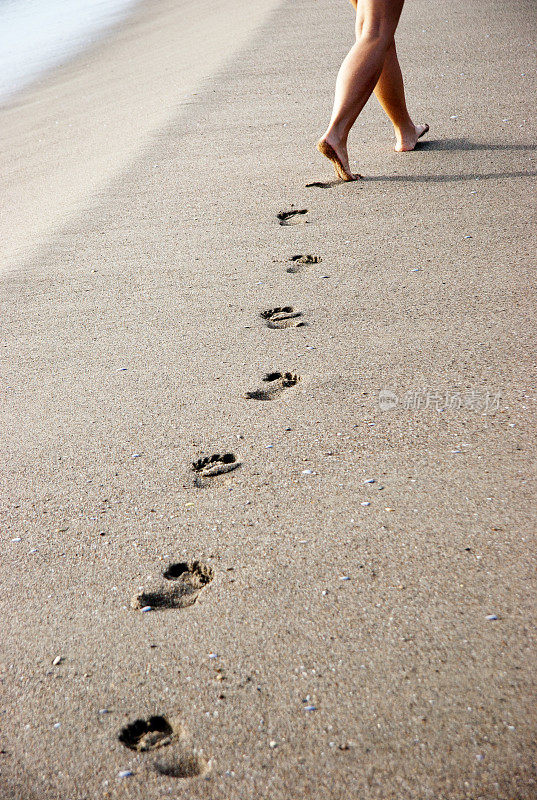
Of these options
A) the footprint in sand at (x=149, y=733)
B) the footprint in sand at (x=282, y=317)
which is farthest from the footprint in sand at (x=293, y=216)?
the footprint in sand at (x=149, y=733)

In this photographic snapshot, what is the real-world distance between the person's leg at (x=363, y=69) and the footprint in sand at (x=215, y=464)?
1899mm

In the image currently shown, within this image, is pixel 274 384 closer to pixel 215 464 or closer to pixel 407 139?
pixel 215 464

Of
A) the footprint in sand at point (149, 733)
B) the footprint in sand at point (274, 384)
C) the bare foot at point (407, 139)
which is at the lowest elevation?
the footprint in sand at point (149, 733)

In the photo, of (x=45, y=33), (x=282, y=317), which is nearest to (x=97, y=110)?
(x=282, y=317)

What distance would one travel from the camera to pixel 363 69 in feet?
11.0

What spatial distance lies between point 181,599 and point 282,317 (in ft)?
4.07

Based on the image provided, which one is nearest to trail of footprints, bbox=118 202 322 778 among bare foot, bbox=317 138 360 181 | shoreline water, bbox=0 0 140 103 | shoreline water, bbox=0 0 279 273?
bare foot, bbox=317 138 360 181

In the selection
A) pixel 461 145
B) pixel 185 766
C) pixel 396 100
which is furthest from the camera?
pixel 461 145

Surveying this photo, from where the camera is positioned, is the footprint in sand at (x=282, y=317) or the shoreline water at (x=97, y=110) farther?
the shoreline water at (x=97, y=110)

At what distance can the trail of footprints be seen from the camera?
1.27 m

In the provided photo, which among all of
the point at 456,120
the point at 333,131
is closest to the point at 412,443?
the point at 333,131

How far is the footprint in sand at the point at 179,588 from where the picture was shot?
5.17 ft

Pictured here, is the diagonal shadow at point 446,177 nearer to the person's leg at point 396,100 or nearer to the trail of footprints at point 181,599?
the person's leg at point 396,100

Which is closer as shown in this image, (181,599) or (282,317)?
(181,599)
